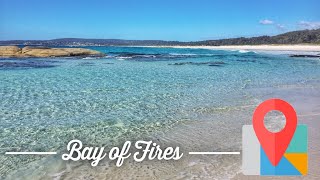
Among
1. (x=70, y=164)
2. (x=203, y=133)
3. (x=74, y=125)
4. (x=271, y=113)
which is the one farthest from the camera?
(x=271, y=113)

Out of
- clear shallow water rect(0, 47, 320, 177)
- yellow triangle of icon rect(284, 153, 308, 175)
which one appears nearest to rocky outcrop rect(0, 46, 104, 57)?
clear shallow water rect(0, 47, 320, 177)

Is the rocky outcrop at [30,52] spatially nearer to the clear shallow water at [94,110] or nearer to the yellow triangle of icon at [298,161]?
the clear shallow water at [94,110]

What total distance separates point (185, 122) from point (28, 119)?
14.1ft

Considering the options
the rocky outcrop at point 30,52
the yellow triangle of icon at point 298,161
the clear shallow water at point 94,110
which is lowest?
the rocky outcrop at point 30,52

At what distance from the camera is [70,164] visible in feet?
20.3

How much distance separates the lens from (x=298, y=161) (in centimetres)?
595

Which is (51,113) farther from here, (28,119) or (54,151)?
(54,151)

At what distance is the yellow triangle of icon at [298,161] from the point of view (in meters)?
5.70

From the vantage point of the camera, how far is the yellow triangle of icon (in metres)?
5.70

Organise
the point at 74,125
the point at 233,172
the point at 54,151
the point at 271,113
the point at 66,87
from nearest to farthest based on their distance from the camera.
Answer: the point at 233,172 < the point at 54,151 < the point at 74,125 < the point at 271,113 < the point at 66,87

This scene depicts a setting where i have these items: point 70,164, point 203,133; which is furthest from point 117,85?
point 70,164

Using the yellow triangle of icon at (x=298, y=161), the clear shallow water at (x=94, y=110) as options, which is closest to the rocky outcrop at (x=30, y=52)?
the clear shallow water at (x=94, y=110)

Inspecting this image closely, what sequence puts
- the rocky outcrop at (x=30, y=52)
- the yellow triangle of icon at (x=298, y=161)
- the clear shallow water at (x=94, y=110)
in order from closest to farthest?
1. the yellow triangle of icon at (x=298, y=161)
2. the clear shallow water at (x=94, y=110)
3. the rocky outcrop at (x=30, y=52)

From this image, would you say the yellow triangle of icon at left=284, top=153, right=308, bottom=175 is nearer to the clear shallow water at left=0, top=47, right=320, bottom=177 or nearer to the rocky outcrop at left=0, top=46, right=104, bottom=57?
the clear shallow water at left=0, top=47, right=320, bottom=177
